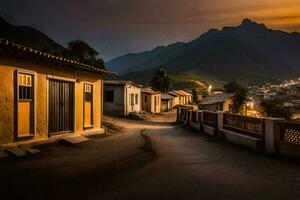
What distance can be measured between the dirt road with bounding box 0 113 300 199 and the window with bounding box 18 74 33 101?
7.43 ft

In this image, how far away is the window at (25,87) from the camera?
470 inches

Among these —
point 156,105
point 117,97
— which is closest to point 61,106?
point 117,97

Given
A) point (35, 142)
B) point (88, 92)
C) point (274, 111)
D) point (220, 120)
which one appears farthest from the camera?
point (274, 111)

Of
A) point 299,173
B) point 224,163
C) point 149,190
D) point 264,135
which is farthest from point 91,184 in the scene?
point 264,135

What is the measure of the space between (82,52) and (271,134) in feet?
179

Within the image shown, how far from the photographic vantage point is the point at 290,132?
1141cm

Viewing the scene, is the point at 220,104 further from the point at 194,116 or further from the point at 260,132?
the point at 260,132

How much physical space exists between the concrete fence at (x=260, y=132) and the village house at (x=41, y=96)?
287 inches

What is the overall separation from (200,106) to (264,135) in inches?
1596

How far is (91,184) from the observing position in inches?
289

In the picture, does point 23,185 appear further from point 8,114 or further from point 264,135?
point 264,135

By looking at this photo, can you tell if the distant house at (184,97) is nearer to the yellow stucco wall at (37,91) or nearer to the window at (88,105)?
the window at (88,105)

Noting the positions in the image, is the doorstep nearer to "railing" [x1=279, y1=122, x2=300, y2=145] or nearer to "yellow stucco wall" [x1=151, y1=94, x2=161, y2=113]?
"railing" [x1=279, y1=122, x2=300, y2=145]

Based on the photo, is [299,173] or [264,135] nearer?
[299,173]
